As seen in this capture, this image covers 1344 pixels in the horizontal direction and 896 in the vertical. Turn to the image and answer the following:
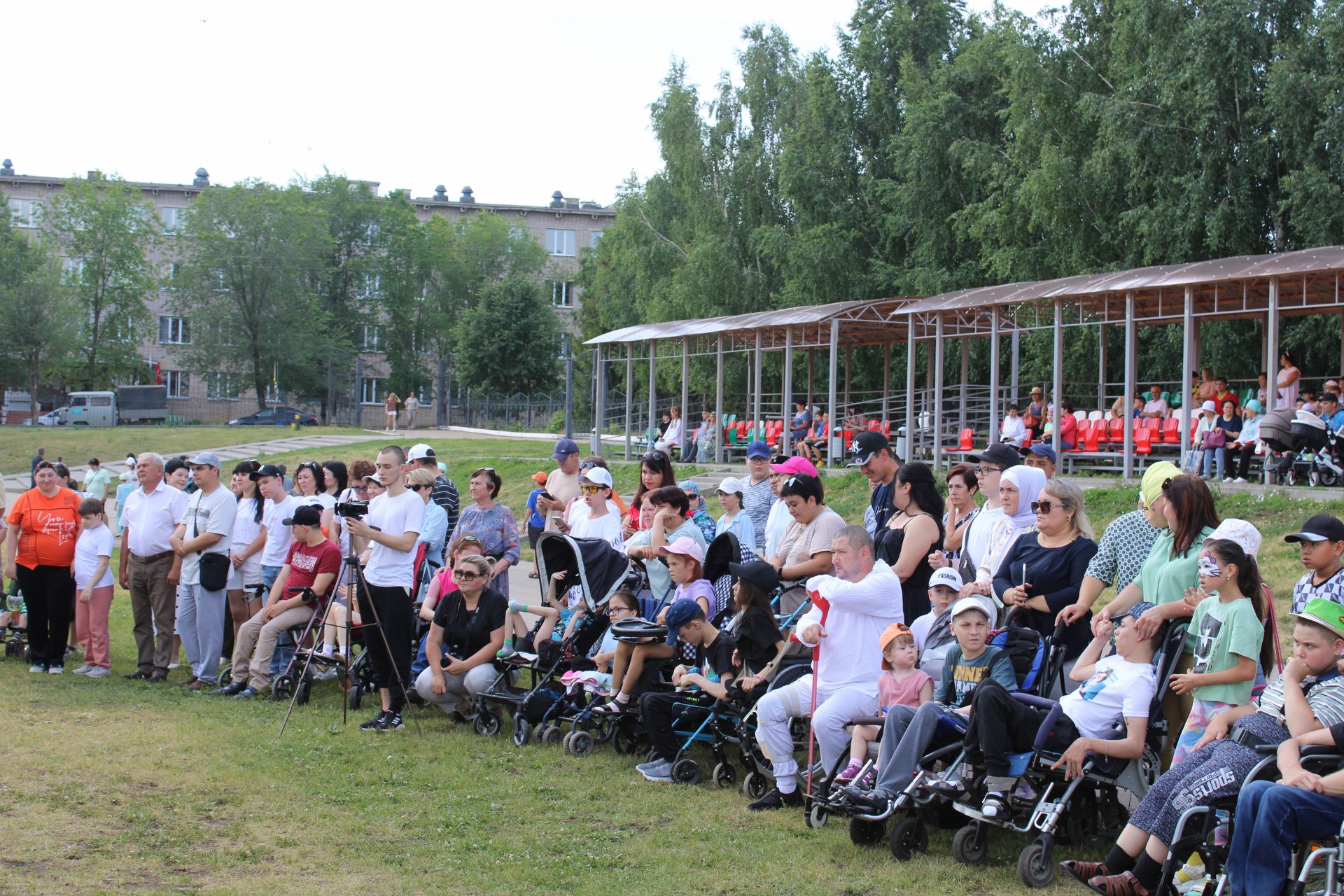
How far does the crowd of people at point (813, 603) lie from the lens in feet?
18.2

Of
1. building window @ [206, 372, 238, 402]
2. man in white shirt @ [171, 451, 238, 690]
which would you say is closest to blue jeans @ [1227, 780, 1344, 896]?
man in white shirt @ [171, 451, 238, 690]

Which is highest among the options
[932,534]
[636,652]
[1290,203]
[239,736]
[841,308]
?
[1290,203]

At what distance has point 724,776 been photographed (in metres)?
7.54

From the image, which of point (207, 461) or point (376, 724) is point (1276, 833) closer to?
point (376, 724)

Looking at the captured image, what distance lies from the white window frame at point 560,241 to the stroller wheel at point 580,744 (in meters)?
67.5

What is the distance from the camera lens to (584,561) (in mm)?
9055

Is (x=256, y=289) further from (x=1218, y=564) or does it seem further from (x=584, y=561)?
(x=1218, y=564)

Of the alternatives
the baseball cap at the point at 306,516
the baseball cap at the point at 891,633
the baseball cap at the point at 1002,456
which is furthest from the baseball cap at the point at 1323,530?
the baseball cap at the point at 306,516

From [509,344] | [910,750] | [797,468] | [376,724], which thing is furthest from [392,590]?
[509,344]

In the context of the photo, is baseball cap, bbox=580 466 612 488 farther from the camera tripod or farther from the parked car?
the parked car

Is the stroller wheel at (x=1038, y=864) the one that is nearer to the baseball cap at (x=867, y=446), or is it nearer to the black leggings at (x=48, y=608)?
the baseball cap at (x=867, y=446)

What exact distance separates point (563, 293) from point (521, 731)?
6523cm

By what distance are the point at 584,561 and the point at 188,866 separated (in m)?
3.76

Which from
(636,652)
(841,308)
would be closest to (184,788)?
(636,652)
